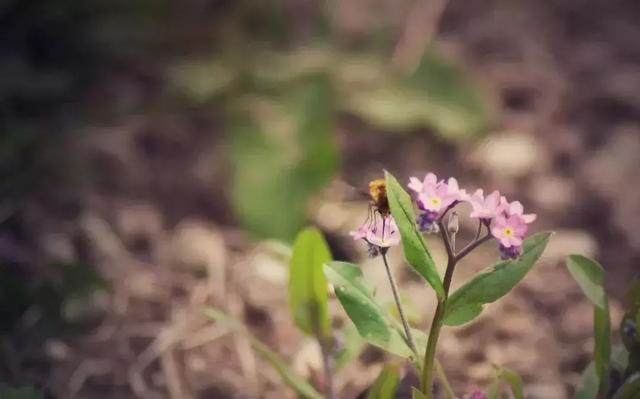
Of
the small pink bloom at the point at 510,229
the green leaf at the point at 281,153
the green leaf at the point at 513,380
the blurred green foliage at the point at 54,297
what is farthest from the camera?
the green leaf at the point at 281,153

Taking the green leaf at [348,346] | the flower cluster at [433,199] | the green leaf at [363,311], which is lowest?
the green leaf at [348,346]

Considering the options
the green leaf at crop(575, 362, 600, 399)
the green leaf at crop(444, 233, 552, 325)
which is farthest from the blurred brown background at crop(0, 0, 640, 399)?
the green leaf at crop(444, 233, 552, 325)

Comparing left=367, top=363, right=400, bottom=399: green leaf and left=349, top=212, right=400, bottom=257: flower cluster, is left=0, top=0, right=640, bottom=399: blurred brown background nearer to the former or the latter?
left=367, top=363, right=400, bottom=399: green leaf

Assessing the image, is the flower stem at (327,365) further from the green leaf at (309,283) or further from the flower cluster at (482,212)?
the flower cluster at (482,212)

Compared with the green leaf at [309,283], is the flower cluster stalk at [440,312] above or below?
above

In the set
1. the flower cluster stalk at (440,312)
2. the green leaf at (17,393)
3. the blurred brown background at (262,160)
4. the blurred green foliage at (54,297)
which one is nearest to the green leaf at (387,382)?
the flower cluster stalk at (440,312)

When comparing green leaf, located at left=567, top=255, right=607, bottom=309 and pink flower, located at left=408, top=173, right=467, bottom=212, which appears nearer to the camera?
pink flower, located at left=408, top=173, right=467, bottom=212

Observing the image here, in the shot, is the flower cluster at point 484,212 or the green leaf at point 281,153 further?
the green leaf at point 281,153
